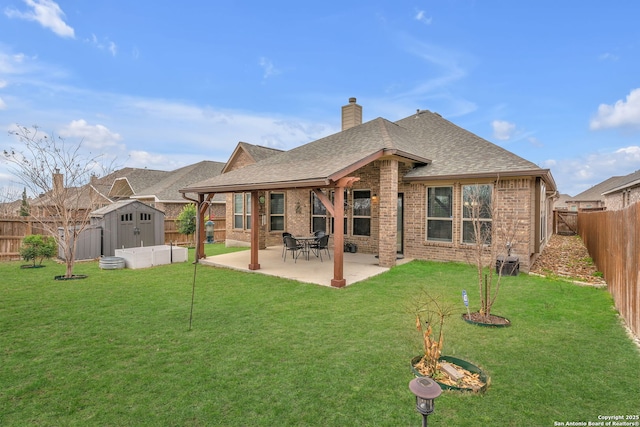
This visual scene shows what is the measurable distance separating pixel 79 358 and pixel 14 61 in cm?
1076

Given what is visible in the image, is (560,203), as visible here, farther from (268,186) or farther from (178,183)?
(268,186)

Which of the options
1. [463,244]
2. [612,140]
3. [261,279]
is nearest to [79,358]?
[261,279]

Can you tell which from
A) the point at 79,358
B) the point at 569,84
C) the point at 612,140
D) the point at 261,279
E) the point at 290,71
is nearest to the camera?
the point at 79,358

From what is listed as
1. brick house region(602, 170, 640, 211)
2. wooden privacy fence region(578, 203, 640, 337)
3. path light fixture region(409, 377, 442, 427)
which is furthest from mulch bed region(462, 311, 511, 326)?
brick house region(602, 170, 640, 211)

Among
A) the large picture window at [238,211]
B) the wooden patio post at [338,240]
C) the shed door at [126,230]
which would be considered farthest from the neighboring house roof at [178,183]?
the wooden patio post at [338,240]

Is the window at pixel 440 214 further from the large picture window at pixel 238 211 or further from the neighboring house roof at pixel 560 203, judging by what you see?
the neighboring house roof at pixel 560 203

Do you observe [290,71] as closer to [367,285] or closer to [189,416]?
[367,285]

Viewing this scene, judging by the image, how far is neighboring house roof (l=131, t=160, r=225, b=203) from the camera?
66.0 ft

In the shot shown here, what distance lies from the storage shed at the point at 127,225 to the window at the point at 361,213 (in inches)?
308

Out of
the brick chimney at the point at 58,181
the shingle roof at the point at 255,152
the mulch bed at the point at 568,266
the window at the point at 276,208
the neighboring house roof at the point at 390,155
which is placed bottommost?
the mulch bed at the point at 568,266

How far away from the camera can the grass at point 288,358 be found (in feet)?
9.16

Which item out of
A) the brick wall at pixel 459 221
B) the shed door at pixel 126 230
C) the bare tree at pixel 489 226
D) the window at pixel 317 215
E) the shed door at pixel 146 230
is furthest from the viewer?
the window at pixel 317 215

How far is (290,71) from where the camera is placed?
16516 mm

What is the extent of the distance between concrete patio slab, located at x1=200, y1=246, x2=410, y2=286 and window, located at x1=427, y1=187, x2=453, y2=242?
4.28 ft
